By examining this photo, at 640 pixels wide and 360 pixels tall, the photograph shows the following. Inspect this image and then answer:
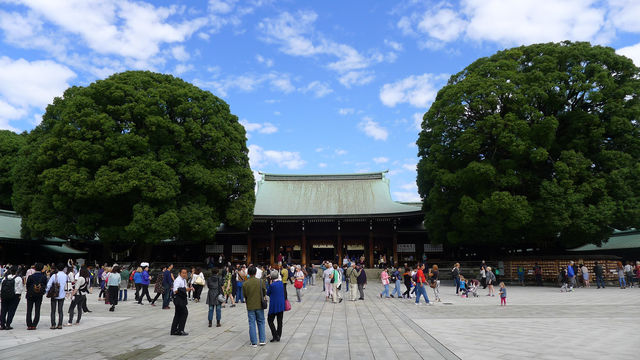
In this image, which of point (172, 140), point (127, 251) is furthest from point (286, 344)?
point (127, 251)

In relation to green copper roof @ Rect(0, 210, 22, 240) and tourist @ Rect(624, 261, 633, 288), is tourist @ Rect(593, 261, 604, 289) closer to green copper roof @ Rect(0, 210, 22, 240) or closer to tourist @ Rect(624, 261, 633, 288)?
tourist @ Rect(624, 261, 633, 288)

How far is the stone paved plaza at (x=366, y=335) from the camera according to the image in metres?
7.55

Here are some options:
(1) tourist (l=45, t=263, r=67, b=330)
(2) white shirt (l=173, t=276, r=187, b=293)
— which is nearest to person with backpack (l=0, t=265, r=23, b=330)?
(1) tourist (l=45, t=263, r=67, b=330)

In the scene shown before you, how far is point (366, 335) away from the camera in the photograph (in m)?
9.52

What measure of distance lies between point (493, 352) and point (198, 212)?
21.1m

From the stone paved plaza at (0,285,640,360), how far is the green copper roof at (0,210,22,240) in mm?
19021

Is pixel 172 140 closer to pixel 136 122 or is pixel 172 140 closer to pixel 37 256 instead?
pixel 136 122

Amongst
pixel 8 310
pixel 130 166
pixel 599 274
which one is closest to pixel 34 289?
pixel 8 310

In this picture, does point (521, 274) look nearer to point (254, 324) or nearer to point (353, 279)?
point (353, 279)

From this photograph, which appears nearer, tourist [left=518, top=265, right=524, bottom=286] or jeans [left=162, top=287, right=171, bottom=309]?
jeans [left=162, top=287, right=171, bottom=309]

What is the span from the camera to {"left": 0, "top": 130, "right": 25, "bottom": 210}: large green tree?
1426 inches

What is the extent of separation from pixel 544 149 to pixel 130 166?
2425cm

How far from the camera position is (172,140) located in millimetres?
26516

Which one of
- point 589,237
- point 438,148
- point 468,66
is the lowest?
point 589,237
